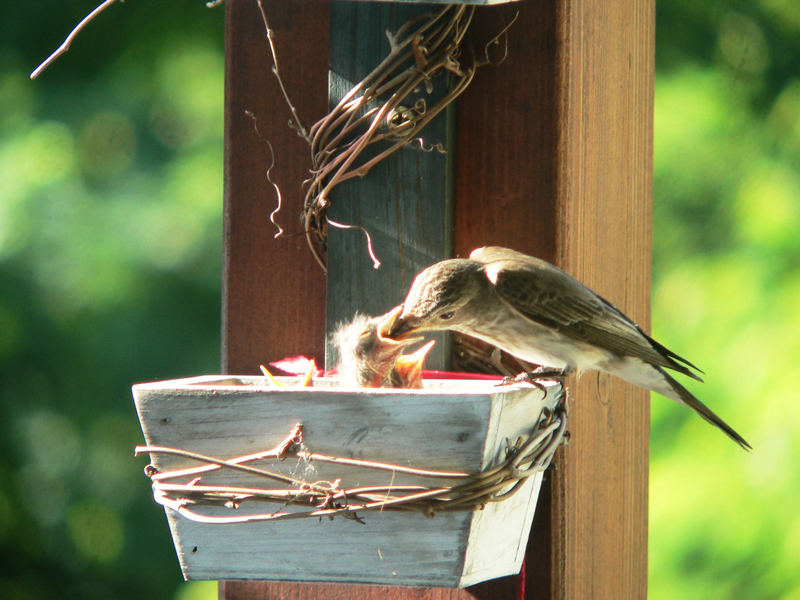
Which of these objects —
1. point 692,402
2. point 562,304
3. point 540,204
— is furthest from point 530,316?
point 692,402

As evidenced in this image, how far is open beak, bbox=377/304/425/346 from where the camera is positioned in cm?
242

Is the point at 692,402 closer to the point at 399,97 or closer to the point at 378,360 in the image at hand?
the point at 378,360

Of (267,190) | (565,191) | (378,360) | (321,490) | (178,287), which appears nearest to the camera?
(321,490)

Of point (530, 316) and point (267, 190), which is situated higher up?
point (267, 190)

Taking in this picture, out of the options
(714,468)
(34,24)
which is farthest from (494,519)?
(34,24)

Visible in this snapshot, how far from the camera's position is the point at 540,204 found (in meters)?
2.54

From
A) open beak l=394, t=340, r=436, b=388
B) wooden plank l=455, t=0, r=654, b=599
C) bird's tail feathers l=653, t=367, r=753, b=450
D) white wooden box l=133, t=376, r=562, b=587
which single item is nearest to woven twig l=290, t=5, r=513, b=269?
wooden plank l=455, t=0, r=654, b=599

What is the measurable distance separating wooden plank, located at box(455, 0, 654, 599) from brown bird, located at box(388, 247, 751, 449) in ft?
0.31

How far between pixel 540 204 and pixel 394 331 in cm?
43

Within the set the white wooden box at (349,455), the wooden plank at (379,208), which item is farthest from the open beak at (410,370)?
the white wooden box at (349,455)

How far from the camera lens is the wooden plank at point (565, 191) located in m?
2.53

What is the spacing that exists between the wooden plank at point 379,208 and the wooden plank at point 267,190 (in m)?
0.17

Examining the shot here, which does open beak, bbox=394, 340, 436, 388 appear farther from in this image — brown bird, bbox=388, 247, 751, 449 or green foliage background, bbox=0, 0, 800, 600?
green foliage background, bbox=0, 0, 800, 600

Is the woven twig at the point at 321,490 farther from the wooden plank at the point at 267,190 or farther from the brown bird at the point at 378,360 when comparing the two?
the wooden plank at the point at 267,190
